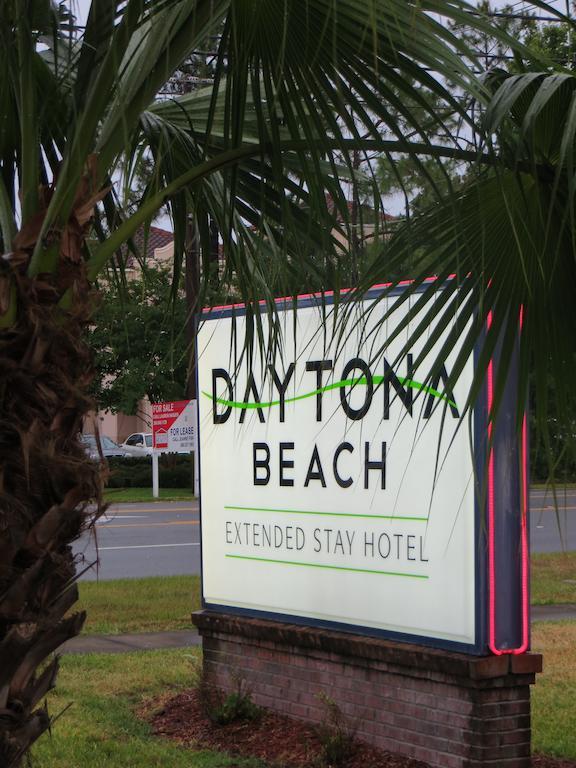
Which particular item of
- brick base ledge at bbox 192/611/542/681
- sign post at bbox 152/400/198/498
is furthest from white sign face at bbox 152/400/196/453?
brick base ledge at bbox 192/611/542/681

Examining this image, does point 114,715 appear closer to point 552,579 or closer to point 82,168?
point 82,168

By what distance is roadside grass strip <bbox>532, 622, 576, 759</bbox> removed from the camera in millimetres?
6312

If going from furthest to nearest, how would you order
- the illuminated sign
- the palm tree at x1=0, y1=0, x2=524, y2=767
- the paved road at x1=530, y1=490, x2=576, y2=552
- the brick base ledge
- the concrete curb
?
the paved road at x1=530, y1=490, x2=576, y2=552 → the concrete curb → the illuminated sign → the brick base ledge → the palm tree at x1=0, y1=0, x2=524, y2=767

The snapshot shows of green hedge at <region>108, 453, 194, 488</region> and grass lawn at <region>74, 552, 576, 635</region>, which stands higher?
grass lawn at <region>74, 552, 576, 635</region>

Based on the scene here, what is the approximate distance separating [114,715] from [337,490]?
6.90ft

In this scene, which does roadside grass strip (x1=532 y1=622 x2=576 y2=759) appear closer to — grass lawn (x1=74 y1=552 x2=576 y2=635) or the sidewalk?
the sidewalk

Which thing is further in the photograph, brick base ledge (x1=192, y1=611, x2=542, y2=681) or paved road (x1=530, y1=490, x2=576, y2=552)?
paved road (x1=530, y1=490, x2=576, y2=552)

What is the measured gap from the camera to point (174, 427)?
2248cm

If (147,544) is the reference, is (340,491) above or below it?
above

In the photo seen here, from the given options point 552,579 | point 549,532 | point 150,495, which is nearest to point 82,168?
point 552,579

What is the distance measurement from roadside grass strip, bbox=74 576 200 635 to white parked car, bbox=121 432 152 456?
26921 millimetres

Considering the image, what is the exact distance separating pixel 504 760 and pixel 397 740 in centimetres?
64

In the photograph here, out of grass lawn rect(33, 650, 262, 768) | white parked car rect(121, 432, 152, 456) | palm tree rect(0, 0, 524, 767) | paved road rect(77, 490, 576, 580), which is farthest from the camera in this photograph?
white parked car rect(121, 432, 152, 456)

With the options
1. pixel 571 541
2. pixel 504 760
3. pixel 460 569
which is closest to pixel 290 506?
pixel 460 569
